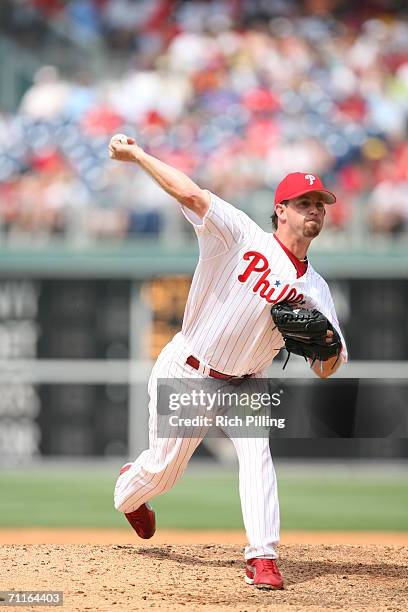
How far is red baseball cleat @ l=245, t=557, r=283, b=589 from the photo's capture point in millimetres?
4695

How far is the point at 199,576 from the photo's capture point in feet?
16.4

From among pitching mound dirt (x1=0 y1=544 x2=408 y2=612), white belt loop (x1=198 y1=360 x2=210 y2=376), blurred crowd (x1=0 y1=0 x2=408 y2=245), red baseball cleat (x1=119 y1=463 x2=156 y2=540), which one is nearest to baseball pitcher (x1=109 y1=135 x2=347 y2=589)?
white belt loop (x1=198 y1=360 x2=210 y2=376)

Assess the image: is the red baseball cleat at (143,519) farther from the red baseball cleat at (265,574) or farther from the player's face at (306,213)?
the player's face at (306,213)

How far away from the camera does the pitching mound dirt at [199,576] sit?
445cm

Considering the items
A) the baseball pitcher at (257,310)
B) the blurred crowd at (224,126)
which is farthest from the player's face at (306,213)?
the blurred crowd at (224,126)

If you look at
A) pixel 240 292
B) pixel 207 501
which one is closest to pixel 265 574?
pixel 240 292

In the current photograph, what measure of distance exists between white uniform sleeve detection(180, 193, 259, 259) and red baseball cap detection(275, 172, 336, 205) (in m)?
0.19

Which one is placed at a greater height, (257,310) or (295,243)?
(295,243)

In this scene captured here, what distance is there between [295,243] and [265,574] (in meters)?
1.39

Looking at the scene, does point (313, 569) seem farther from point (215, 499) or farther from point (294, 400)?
point (294, 400)

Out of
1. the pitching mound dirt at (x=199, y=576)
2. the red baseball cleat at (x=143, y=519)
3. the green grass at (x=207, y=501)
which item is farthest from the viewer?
the green grass at (x=207, y=501)

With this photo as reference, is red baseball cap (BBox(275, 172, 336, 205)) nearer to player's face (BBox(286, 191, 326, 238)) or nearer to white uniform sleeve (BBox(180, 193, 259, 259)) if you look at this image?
player's face (BBox(286, 191, 326, 238))

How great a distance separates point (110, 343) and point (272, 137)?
3.00 metres

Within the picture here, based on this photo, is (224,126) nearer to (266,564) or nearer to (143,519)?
(143,519)
